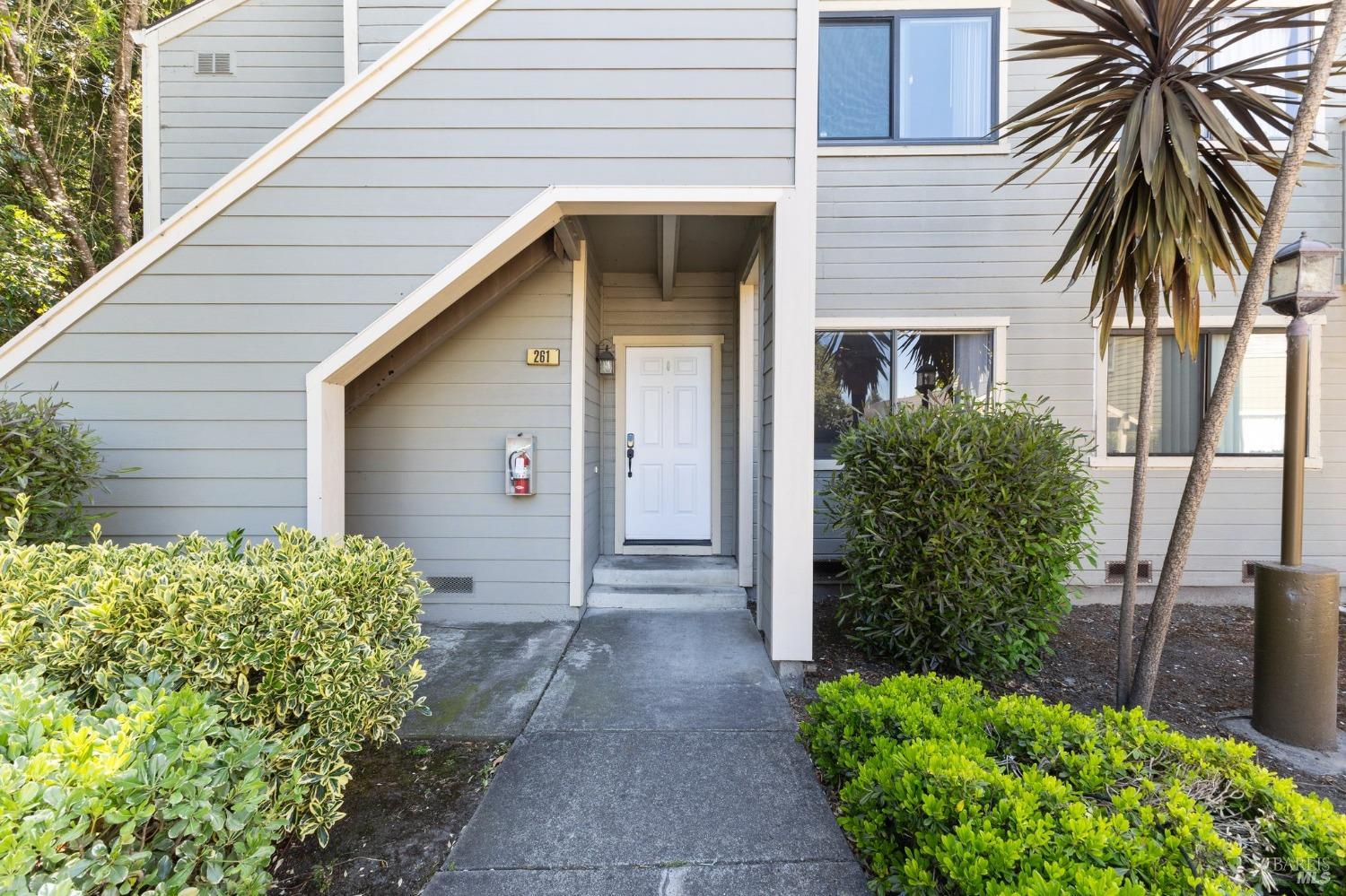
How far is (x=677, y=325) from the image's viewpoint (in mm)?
5066

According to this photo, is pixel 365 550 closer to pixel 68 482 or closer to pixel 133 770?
pixel 133 770

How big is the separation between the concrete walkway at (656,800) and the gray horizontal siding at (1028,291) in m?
2.25

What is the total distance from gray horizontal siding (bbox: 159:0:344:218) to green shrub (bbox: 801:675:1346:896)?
6.03m

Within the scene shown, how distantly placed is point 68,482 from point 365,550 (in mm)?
1672

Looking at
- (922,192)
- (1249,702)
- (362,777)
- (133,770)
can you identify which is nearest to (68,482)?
(362,777)

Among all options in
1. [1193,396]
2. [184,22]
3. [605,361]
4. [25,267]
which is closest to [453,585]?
[605,361]

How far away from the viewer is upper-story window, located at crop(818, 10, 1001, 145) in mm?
4535

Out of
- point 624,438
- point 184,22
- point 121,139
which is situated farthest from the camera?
point 121,139

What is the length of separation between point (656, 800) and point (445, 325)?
3.21m

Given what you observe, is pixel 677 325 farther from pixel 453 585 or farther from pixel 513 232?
pixel 453 585

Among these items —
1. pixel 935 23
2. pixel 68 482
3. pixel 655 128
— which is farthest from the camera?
pixel 935 23

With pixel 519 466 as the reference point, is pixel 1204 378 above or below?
above

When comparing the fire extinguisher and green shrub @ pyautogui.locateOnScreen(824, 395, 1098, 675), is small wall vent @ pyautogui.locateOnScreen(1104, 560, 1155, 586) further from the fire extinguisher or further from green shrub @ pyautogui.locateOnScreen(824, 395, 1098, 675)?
the fire extinguisher

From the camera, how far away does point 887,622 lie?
10.7ft
